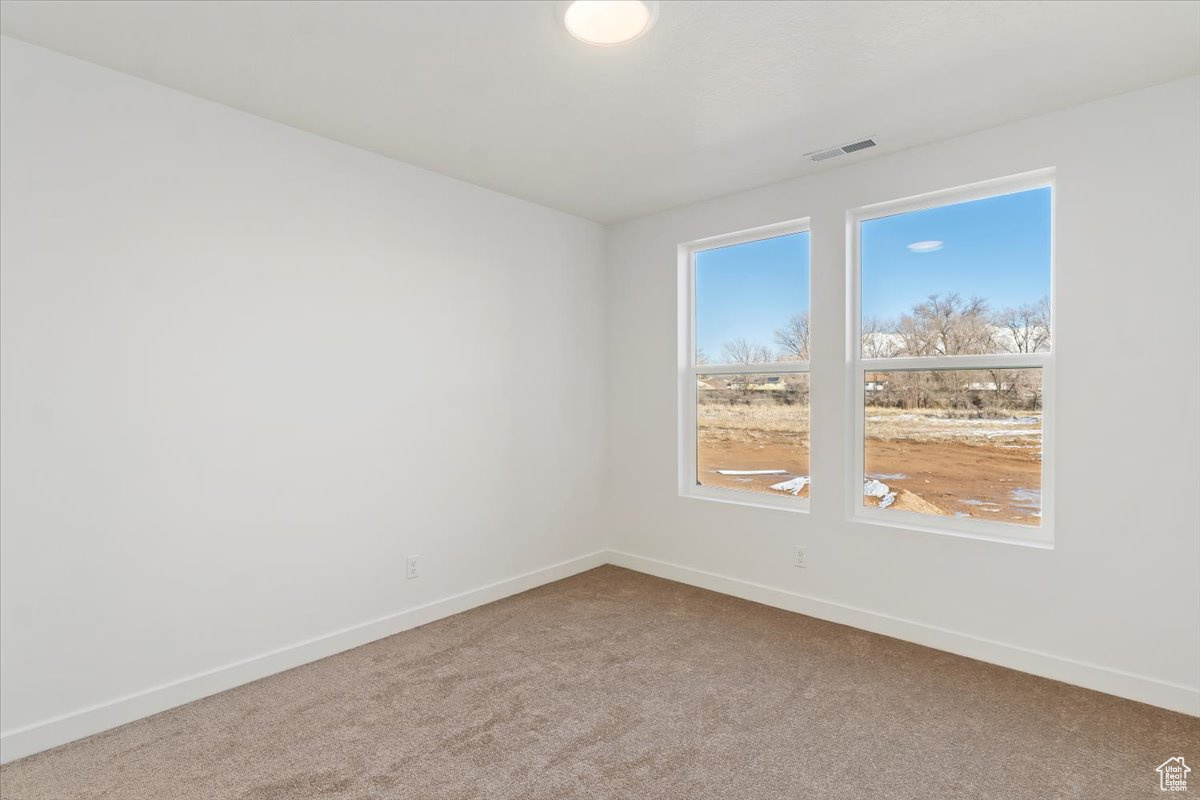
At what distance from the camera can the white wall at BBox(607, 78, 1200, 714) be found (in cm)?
251

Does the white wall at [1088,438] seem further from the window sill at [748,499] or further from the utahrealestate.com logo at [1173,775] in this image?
the utahrealestate.com logo at [1173,775]

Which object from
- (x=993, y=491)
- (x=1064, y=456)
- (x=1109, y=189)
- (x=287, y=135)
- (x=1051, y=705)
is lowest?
(x=1051, y=705)

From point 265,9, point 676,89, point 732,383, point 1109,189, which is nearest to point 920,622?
point 732,383

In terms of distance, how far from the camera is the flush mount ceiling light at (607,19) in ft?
6.51

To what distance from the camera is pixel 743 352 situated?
163 inches

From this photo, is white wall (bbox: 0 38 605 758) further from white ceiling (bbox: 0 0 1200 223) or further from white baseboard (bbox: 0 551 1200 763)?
white ceiling (bbox: 0 0 1200 223)

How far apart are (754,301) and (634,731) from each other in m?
2.78

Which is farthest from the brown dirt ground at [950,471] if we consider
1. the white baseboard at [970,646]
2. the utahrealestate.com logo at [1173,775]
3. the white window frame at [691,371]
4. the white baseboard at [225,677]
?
the white baseboard at [225,677]

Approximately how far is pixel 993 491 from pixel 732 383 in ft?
5.46

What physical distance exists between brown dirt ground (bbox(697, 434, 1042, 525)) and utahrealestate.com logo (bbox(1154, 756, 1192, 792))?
107 centimetres

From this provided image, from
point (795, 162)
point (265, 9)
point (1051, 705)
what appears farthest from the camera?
point (795, 162)

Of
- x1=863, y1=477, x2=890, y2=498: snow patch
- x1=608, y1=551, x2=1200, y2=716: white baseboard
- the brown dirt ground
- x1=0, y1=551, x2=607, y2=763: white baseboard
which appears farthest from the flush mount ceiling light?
x1=608, y1=551, x2=1200, y2=716: white baseboard

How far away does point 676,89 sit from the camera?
255 cm

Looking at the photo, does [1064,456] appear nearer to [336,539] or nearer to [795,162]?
[795,162]
